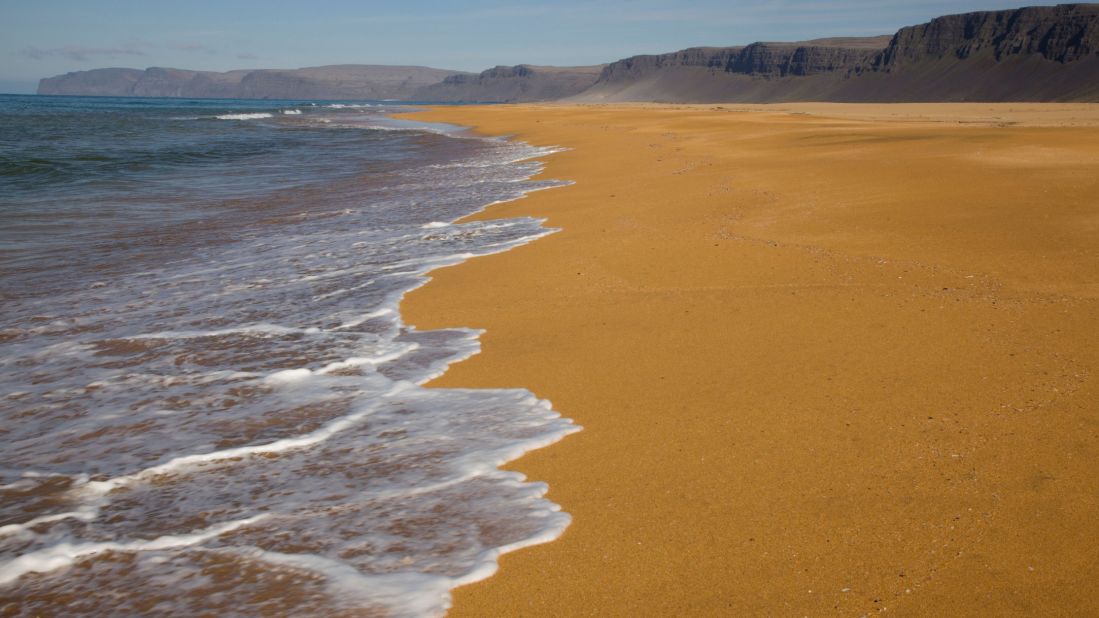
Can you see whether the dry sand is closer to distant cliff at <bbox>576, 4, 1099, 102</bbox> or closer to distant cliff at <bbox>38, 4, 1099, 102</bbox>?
distant cliff at <bbox>576, 4, 1099, 102</bbox>

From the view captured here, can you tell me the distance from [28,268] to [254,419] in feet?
18.5

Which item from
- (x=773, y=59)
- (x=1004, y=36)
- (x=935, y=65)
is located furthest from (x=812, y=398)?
(x=773, y=59)

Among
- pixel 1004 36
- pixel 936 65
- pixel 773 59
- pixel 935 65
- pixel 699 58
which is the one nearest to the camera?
pixel 1004 36

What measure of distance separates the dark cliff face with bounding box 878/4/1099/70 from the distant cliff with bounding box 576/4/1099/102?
12 cm

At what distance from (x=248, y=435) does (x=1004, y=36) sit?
123 m

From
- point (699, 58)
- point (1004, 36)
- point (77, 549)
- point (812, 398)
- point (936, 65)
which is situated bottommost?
point (77, 549)

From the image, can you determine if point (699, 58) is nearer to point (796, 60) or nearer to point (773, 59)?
point (773, 59)

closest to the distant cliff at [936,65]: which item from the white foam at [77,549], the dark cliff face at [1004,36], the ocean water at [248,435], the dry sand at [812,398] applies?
the dark cliff face at [1004,36]

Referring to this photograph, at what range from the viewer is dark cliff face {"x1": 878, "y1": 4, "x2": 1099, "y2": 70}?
90.3 m

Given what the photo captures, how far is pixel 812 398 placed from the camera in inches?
148

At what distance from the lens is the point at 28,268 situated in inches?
310

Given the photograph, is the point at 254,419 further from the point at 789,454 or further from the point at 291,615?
the point at 789,454

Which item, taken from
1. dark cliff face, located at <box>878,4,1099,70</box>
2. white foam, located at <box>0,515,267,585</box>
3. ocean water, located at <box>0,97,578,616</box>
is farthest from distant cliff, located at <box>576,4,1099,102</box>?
white foam, located at <box>0,515,267,585</box>

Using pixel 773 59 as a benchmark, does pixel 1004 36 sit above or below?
below
